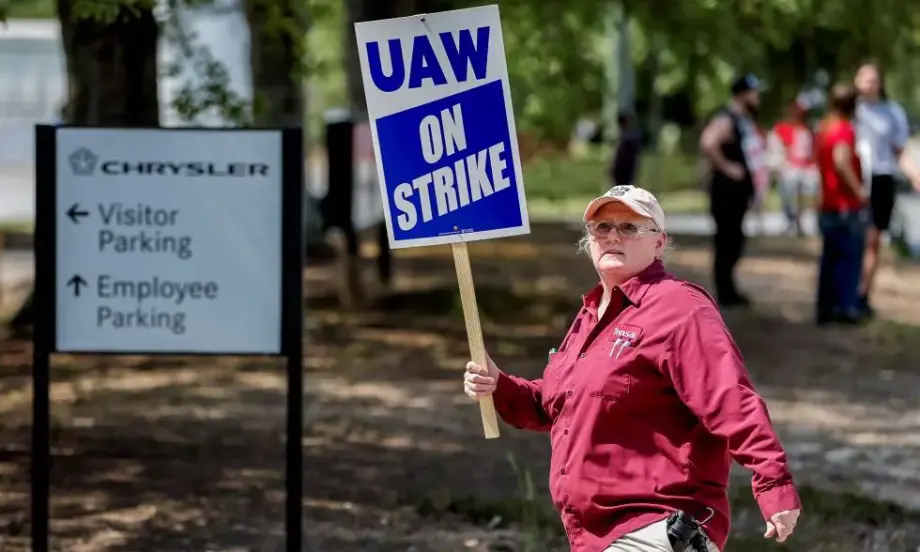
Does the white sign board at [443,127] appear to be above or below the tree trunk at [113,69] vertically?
below

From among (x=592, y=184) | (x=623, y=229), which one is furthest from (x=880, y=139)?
(x=592, y=184)

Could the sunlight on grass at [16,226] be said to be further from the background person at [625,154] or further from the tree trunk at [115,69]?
the tree trunk at [115,69]

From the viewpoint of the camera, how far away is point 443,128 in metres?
5.00

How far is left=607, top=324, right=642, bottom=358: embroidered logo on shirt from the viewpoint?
4.17 m

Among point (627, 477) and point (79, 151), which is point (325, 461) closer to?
point (79, 151)

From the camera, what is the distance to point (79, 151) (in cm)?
642

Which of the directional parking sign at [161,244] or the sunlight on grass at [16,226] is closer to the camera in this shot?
the directional parking sign at [161,244]

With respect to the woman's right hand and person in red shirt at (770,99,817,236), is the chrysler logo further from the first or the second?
person in red shirt at (770,99,817,236)

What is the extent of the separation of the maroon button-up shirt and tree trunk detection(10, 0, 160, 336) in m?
6.71

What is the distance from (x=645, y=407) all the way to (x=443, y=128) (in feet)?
3.86

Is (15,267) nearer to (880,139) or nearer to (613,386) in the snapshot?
(880,139)

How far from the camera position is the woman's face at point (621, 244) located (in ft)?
14.0

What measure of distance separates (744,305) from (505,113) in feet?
36.0

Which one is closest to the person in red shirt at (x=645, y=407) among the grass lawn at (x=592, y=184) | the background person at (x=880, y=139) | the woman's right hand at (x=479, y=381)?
the woman's right hand at (x=479, y=381)
